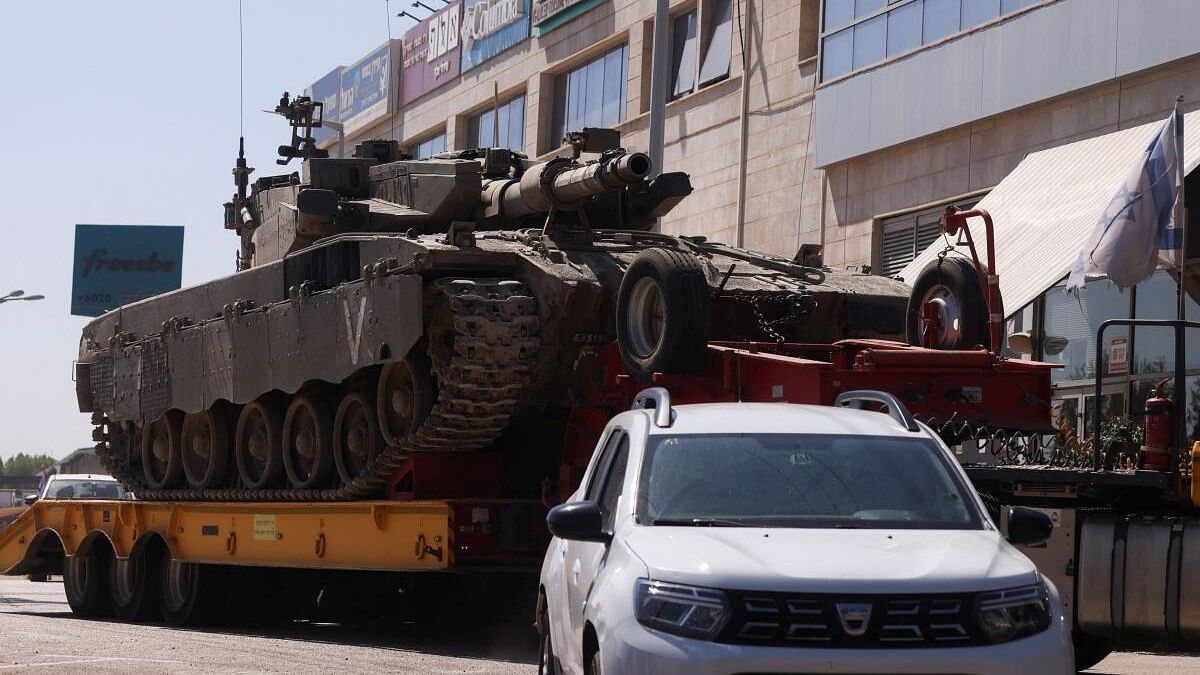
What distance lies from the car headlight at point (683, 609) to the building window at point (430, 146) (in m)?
35.0

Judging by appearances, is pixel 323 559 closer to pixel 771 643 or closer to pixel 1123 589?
pixel 1123 589

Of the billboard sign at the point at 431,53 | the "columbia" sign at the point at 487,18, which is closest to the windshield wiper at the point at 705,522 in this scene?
the "columbia" sign at the point at 487,18

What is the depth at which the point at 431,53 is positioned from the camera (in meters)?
41.7

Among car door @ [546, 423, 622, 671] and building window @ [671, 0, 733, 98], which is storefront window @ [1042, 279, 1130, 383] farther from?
car door @ [546, 423, 622, 671]

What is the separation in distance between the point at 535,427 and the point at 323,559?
2028 millimetres

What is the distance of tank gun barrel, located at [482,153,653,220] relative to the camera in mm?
14500

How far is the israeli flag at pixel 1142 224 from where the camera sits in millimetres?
15945

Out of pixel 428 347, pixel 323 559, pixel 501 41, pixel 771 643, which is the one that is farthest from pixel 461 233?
pixel 501 41

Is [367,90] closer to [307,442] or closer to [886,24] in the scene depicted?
[886,24]

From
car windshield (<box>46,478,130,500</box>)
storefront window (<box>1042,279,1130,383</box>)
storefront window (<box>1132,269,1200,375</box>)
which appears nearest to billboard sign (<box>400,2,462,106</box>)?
car windshield (<box>46,478,130,500</box>)

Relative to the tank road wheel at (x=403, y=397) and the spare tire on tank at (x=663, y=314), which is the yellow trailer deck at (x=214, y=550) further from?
the spare tire on tank at (x=663, y=314)

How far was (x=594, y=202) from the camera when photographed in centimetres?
1644

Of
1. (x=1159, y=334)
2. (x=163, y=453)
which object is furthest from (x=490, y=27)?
(x=1159, y=334)

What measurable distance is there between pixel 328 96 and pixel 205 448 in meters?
32.5
